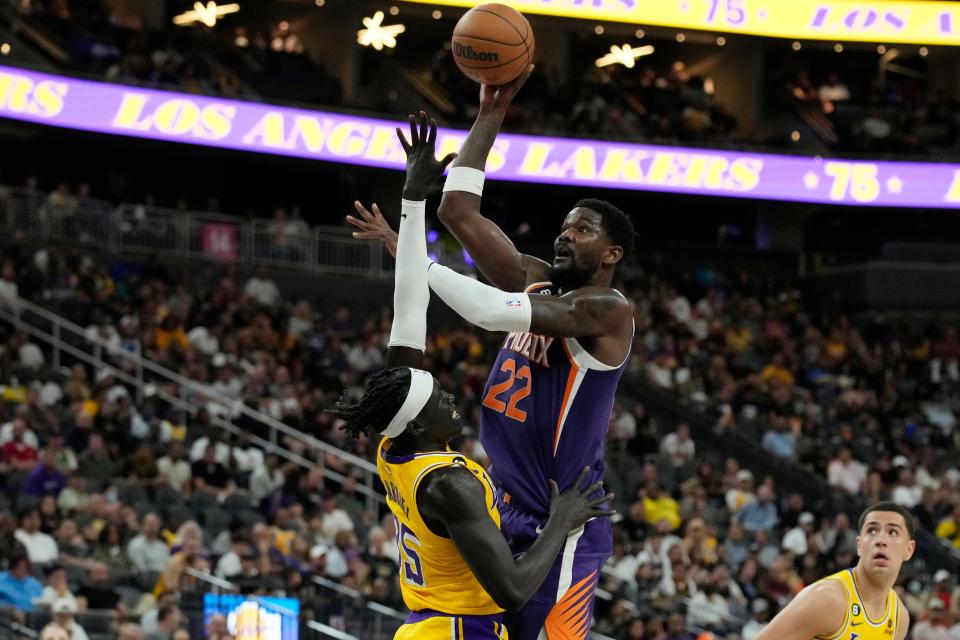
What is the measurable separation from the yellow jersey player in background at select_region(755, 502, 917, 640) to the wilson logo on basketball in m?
2.85

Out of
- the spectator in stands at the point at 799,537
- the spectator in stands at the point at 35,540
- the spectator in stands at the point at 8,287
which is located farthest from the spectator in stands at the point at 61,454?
the spectator in stands at the point at 799,537

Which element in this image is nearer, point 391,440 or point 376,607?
point 391,440

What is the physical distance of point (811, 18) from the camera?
3045 cm

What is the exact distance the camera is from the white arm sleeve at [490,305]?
17.9 feet

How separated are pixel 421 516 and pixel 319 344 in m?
14.9

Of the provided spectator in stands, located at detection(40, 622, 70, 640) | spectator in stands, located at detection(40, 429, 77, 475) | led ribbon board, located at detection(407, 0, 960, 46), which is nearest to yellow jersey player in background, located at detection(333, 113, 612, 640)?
spectator in stands, located at detection(40, 622, 70, 640)

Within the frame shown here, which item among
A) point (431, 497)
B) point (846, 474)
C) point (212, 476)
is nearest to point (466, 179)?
point (431, 497)

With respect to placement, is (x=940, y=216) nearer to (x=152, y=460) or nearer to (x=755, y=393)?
(x=755, y=393)

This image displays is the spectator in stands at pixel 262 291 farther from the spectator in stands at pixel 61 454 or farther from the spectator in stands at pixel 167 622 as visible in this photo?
the spectator in stands at pixel 167 622

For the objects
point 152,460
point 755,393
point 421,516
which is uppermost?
point 755,393

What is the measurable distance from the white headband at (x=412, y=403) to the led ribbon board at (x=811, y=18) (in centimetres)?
2438

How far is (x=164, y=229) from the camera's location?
2247cm

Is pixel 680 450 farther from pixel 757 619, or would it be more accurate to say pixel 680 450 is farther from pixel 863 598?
pixel 863 598

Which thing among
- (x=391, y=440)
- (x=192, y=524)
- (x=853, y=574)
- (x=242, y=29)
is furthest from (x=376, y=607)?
(x=242, y=29)
